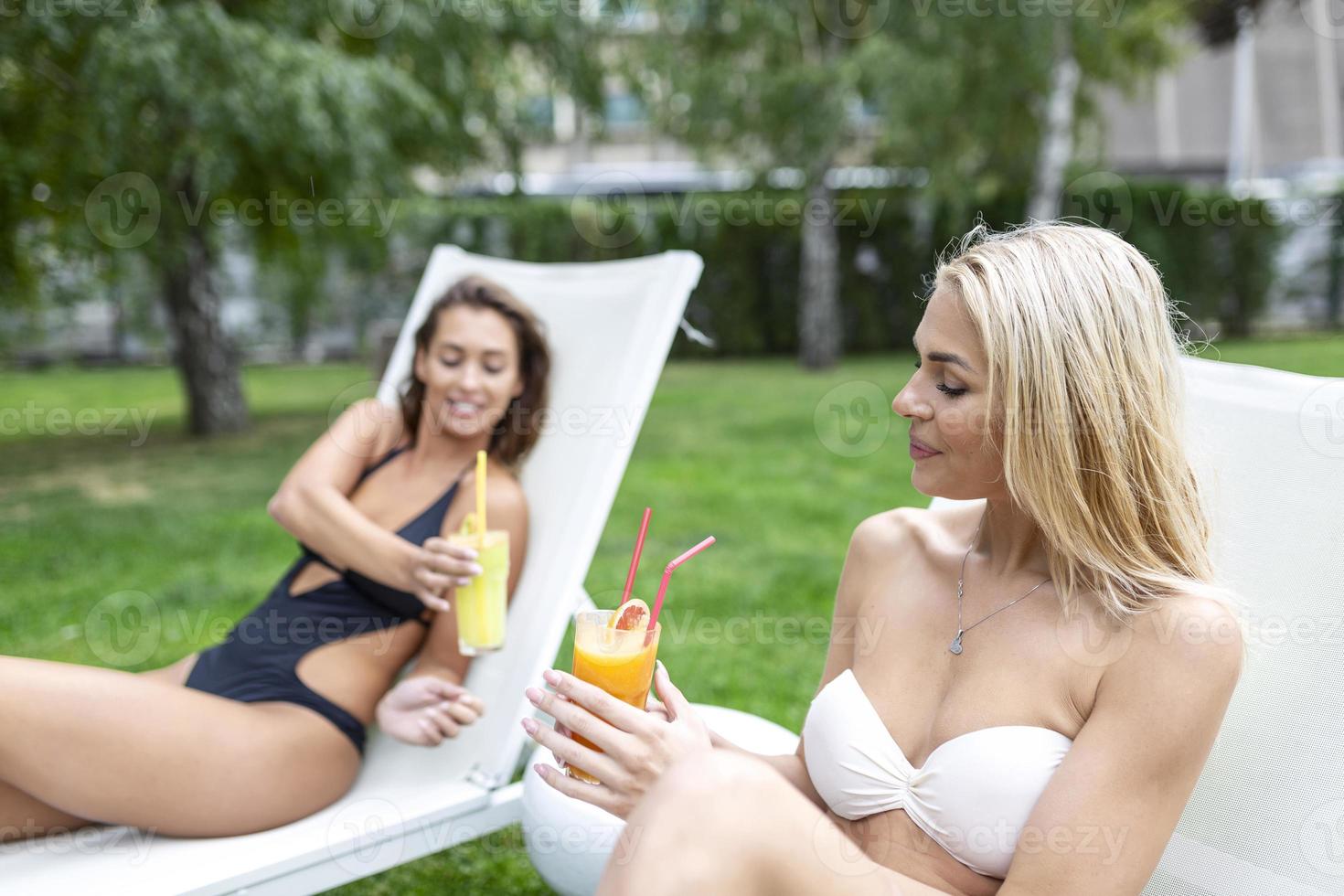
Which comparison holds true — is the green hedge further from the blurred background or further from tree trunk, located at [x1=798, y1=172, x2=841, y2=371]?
tree trunk, located at [x1=798, y1=172, x2=841, y2=371]

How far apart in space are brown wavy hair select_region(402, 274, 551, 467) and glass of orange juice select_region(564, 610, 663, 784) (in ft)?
4.17

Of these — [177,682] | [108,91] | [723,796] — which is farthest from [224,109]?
[723,796]

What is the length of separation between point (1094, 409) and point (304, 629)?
75.2 inches

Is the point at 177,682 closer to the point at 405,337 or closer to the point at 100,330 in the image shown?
the point at 405,337

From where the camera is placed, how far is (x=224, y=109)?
23.5 ft

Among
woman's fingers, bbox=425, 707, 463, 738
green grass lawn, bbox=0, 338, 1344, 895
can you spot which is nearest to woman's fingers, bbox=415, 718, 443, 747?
woman's fingers, bbox=425, 707, 463, 738

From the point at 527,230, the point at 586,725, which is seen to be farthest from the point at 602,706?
the point at 527,230

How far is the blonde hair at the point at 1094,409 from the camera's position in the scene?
1.58 meters

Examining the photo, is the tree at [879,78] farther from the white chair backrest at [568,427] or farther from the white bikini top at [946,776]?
the white bikini top at [946,776]

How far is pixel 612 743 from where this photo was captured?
1.61m

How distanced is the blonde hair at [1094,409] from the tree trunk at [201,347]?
334 inches

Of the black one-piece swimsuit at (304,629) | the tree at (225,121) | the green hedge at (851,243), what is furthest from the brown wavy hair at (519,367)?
the green hedge at (851,243)

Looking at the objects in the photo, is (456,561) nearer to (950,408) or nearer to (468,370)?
(468,370)

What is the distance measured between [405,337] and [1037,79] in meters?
9.44
